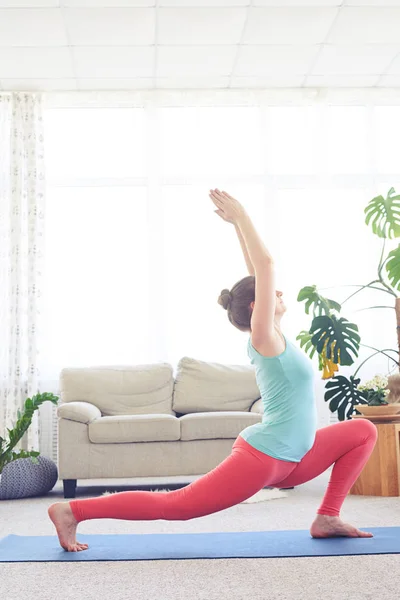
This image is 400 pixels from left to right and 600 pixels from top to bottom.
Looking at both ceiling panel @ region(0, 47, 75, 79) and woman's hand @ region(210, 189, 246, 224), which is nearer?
woman's hand @ region(210, 189, 246, 224)

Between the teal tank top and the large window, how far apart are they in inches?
150

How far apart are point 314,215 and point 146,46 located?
207 centimetres

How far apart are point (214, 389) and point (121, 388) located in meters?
0.65

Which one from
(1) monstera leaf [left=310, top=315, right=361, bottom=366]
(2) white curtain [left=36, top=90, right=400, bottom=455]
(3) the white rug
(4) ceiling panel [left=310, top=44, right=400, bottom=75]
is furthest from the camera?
(2) white curtain [left=36, top=90, right=400, bottom=455]

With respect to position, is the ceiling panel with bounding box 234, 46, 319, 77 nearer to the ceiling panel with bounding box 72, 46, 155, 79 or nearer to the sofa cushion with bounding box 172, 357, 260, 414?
the ceiling panel with bounding box 72, 46, 155, 79

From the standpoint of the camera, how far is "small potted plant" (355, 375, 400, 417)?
4.25m

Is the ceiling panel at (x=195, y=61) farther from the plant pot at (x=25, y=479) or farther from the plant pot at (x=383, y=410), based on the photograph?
→ the plant pot at (x=25, y=479)

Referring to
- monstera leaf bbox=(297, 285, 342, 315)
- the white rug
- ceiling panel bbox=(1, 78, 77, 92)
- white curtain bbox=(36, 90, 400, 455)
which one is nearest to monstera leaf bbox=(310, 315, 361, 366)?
monstera leaf bbox=(297, 285, 342, 315)

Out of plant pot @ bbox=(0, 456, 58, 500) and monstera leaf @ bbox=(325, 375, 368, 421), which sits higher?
monstera leaf @ bbox=(325, 375, 368, 421)

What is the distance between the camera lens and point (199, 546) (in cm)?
247

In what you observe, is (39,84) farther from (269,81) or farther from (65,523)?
(65,523)

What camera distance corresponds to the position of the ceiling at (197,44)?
16.1 ft

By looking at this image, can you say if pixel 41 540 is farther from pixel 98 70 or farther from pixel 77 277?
pixel 98 70

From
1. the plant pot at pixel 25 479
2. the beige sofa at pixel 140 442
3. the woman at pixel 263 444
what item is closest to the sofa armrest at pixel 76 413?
the beige sofa at pixel 140 442
